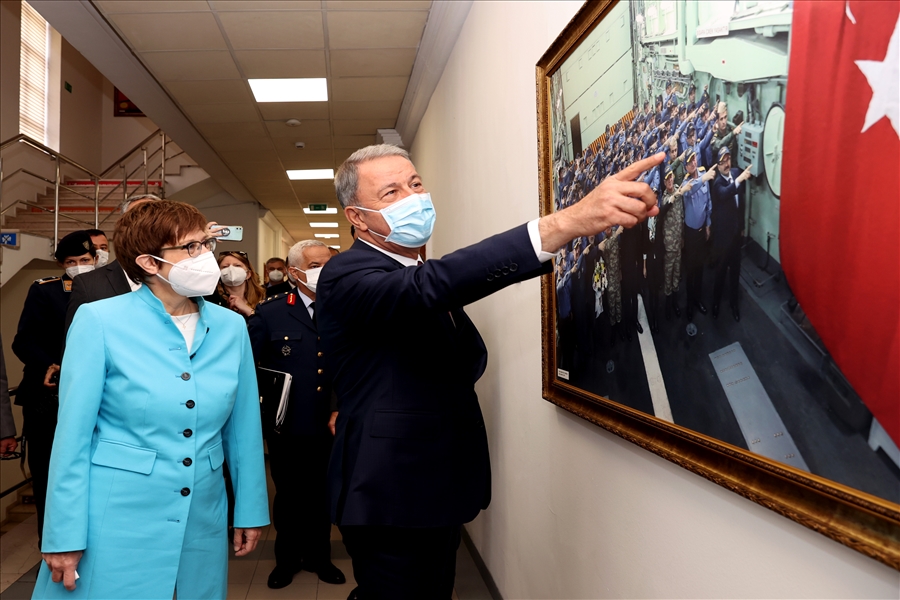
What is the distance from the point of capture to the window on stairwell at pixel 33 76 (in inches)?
358

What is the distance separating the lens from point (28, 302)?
323cm

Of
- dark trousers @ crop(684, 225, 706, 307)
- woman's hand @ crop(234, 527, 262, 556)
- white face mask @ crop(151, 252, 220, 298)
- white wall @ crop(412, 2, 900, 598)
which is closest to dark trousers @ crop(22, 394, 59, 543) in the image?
woman's hand @ crop(234, 527, 262, 556)

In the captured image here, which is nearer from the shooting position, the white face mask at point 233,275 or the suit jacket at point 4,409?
the suit jacket at point 4,409

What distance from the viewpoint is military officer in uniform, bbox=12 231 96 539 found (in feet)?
10.2

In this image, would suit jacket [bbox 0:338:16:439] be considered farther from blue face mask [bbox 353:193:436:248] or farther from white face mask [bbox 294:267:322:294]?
blue face mask [bbox 353:193:436:248]

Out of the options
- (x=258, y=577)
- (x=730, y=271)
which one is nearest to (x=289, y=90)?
(x=258, y=577)

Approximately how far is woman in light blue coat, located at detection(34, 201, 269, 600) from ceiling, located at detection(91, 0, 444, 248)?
2.75 m

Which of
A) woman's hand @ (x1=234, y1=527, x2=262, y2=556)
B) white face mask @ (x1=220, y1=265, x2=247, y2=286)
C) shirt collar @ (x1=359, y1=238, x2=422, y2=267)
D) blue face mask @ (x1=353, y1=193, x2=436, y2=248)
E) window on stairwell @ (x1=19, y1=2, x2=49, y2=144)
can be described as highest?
window on stairwell @ (x1=19, y1=2, x2=49, y2=144)

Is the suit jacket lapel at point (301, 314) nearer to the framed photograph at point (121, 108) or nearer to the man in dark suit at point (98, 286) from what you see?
the man in dark suit at point (98, 286)

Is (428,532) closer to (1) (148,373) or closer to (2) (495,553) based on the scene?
(1) (148,373)

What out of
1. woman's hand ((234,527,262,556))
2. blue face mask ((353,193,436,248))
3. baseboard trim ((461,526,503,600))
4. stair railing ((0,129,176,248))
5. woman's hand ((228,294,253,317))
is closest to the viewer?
blue face mask ((353,193,436,248))

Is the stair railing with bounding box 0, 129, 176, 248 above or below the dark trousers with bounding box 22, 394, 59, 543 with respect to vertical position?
above

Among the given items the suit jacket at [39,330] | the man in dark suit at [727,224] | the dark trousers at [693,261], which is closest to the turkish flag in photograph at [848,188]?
the man in dark suit at [727,224]

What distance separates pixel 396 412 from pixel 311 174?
7824 millimetres
